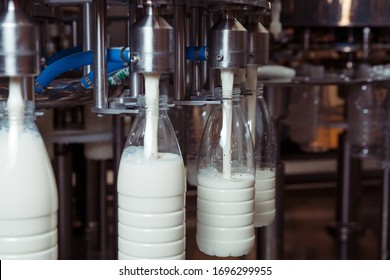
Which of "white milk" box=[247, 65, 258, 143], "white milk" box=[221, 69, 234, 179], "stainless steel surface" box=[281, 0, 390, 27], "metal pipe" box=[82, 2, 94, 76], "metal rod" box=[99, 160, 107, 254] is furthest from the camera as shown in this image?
"metal rod" box=[99, 160, 107, 254]

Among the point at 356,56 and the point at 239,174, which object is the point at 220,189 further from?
the point at 356,56

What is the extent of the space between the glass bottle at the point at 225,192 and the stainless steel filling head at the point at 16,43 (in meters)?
0.31

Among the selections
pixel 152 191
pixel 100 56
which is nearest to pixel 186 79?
pixel 100 56

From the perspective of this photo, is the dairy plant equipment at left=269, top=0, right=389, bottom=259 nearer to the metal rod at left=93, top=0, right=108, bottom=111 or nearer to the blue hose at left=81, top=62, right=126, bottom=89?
the blue hose at left=81, top=62, right=126, bottom=89

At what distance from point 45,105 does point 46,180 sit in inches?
14.3

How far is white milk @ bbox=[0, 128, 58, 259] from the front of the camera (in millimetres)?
753

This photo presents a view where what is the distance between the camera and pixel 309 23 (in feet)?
8.52

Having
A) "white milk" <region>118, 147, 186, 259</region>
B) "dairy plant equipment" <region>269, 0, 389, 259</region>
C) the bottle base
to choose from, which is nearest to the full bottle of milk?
"white milk" <region>118, 147, 186, 259</region>

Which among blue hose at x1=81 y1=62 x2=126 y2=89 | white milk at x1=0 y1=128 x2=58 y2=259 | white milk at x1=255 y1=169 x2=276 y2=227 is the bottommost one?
white milk at x1=255 y1=169 x2=276 y2=227

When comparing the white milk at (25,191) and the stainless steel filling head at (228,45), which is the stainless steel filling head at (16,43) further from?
the stainless steel filling head at (228,45)

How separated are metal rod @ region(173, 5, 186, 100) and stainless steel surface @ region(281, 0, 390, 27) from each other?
5.31 ft

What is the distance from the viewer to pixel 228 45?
3.03 ft

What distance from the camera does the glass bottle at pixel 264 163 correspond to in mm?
1147

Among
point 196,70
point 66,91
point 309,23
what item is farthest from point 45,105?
point 309,23
